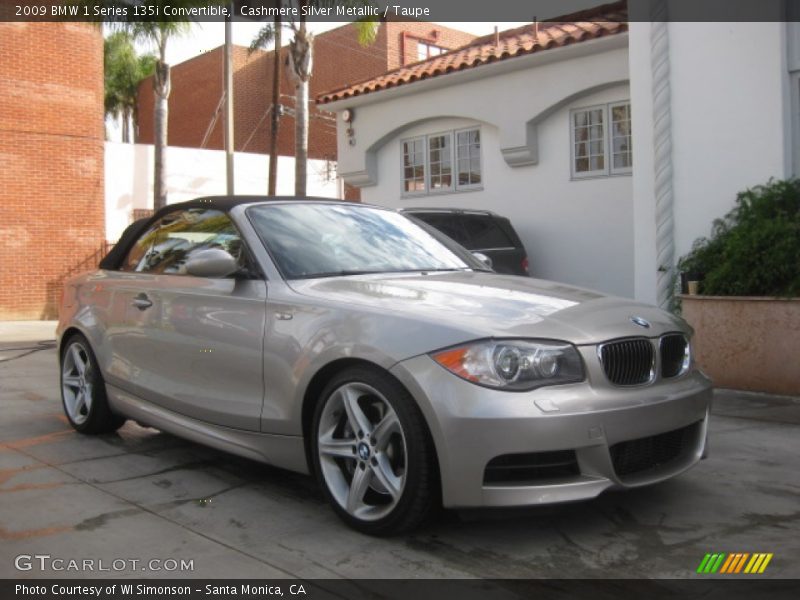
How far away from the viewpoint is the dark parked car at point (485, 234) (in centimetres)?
1103

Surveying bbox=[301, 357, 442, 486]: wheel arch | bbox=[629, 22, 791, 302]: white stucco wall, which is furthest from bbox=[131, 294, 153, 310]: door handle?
bbox=[629, 22, 791, 302]: white stucco wall

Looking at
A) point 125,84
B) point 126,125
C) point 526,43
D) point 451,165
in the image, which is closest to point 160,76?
point 451,165

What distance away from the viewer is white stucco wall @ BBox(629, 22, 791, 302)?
877 centimetres

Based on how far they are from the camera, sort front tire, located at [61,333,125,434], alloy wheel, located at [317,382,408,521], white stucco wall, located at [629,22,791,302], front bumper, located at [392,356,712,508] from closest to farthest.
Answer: front bumper, located at [392,356,712,508] < alloy wheel, located at [317,382,408,521] < front tire, located at [61,333,125,434] < white stucco wall, located at [629,22,791,302]

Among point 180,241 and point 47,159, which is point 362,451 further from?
point 47,159

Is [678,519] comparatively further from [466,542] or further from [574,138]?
[574,138]

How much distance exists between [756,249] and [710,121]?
188 centimetres

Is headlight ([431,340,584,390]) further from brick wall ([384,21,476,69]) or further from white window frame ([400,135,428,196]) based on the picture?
brick wall ([384,21,476,69])

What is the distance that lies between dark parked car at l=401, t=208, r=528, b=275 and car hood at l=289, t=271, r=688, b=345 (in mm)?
6187

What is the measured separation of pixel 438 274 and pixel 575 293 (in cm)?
78

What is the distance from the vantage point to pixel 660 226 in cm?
968

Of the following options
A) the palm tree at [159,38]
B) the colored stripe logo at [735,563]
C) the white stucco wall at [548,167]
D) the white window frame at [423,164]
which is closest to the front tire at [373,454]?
the colored stripe logo at [735,563]

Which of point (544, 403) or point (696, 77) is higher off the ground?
point (696, 77)

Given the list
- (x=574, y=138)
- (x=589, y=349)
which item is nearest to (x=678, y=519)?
(x=589, y=349)
